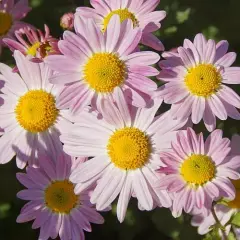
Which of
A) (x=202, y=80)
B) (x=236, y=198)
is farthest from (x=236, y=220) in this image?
(x=202, y=80)

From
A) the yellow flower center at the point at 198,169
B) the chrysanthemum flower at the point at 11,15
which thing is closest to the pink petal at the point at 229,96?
the yellow flower center at the point at 198,169

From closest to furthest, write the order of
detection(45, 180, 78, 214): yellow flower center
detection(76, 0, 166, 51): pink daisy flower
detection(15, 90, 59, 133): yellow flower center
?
detection(76, 0, 166, 51): pink daisy flower → detection(15, 90, 59, 133): yellow flower center → detection(45, 180, 78, 214): yellow flower center

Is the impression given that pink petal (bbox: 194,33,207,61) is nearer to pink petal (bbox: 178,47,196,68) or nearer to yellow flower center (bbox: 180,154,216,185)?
pink petal (bbox: 178,47,196,68)

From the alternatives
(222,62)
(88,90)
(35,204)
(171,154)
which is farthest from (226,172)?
(35,204)

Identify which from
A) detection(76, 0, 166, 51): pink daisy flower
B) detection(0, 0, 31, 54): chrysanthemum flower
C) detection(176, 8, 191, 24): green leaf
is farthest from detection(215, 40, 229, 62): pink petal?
detection(0, 0, 31, 54): chrysanthemum flower

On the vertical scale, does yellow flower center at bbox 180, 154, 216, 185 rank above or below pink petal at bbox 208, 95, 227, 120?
below

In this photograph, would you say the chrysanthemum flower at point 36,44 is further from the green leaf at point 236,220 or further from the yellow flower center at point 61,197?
the green leaf at point 236,220

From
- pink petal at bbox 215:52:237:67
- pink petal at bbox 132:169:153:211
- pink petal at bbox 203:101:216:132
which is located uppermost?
pink petal at bbox 215:52:237:67
